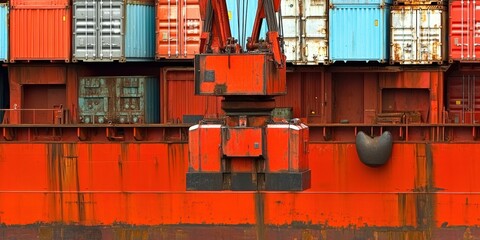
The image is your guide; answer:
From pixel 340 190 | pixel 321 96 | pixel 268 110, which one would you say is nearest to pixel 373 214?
pixel 340 190

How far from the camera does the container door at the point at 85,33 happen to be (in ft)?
145

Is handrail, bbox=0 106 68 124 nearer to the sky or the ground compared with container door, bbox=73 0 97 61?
nearer to the ground

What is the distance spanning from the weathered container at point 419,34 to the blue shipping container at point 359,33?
0.46 metres

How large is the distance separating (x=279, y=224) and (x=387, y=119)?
5625 mm

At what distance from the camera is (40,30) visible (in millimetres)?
44812

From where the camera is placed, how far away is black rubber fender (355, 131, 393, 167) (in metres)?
41.8

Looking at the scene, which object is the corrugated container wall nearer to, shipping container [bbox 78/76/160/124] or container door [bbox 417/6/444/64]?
shipping container [bbox 78/76/160/124]

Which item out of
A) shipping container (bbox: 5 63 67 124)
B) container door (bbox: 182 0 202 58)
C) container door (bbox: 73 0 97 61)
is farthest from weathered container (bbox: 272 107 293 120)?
shipping container (bbox: 5 63 67 124)

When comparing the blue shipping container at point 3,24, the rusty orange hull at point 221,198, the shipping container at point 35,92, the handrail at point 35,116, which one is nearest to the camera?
the rusty orange hull at point 221,198

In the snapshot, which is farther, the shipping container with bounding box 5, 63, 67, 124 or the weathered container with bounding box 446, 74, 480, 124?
the shipping container with bounding box 5, 63, 67, 124

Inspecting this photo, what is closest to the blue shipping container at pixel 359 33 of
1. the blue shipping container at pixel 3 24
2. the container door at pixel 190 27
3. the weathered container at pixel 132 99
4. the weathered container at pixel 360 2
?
the weathered container at pixel 360 2

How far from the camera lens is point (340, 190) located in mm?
42875

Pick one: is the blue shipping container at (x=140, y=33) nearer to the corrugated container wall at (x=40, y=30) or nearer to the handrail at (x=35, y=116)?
the corrugated container wall at (x=40, y=30)

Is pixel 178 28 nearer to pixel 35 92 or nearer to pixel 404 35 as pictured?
pixel 35 92
